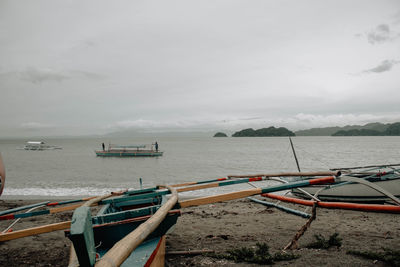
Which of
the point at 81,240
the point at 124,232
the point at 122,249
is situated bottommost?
the point at 124,232

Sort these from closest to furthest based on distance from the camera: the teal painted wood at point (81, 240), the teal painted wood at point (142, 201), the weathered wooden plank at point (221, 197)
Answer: the teal painted wood at point (81, 240)
the weathered wooden plank at point (221, 197)
the teal painted wood at point (142, 201)

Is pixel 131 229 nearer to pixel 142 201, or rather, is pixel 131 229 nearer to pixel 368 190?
pixel 142 201

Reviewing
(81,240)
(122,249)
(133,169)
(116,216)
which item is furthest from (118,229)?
(133,169)

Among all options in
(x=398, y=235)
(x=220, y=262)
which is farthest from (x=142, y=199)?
(x=398, y=235)

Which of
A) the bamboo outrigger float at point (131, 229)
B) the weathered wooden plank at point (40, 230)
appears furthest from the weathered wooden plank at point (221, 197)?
the weathered wooden plank at point (40, 230)

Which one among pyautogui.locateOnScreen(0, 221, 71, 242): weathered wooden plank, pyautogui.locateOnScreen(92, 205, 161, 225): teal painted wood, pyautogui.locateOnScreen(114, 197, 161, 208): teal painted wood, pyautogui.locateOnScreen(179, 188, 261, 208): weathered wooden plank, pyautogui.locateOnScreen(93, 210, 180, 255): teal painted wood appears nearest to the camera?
pyautogui.locateOnScreen(0, 221, 71, 242): weathered wooden plank

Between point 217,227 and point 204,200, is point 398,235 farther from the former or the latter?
point 204,200

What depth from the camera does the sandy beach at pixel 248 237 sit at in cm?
452

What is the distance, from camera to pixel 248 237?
19.7ft

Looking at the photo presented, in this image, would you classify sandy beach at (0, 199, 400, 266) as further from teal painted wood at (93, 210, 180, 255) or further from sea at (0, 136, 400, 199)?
sea at (0, 136, 400, 199)

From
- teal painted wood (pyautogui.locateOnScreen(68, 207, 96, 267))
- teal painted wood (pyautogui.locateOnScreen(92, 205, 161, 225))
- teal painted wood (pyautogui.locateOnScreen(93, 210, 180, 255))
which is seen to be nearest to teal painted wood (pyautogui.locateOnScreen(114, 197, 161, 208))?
teal painted wood (pyautogui.locateOnScreen(92, 205, 161, 225))

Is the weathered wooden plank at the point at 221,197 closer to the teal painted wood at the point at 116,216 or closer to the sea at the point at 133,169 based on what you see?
the teal painted wood at the point at 116,216

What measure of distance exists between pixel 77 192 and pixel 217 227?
1183cm

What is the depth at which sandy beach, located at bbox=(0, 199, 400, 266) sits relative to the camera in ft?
14.8
